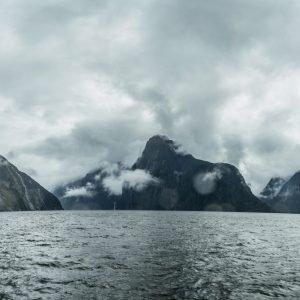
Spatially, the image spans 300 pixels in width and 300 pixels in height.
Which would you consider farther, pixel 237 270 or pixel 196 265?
pixel 196 265

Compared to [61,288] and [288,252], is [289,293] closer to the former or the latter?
[61,288]

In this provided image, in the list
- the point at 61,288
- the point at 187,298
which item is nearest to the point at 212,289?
the point at 187,298

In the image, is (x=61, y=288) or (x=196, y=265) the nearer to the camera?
(x=61, y=288)

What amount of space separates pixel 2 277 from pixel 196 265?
20405 millimetres

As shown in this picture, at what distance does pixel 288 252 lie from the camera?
52938 millimetres

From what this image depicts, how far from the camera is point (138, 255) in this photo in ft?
150

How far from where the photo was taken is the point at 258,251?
173ft

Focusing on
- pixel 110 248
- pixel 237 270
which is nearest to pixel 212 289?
pixel 237 270

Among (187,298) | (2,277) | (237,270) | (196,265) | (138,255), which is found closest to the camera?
(187,298)

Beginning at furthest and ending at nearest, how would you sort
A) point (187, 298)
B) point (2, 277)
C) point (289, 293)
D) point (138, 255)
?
point (138, 255) < point (2, 277) < point (289, 293) < point (187, 298)

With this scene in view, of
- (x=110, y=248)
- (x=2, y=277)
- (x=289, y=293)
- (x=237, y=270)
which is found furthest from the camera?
(x=110, y=248)

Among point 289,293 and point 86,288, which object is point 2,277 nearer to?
point 86,288

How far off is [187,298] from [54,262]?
2025 cm

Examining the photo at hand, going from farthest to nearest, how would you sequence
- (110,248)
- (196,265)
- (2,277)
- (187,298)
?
1. (110,248)
2. (196,265)
3. (2,277)
4. (187,298)
